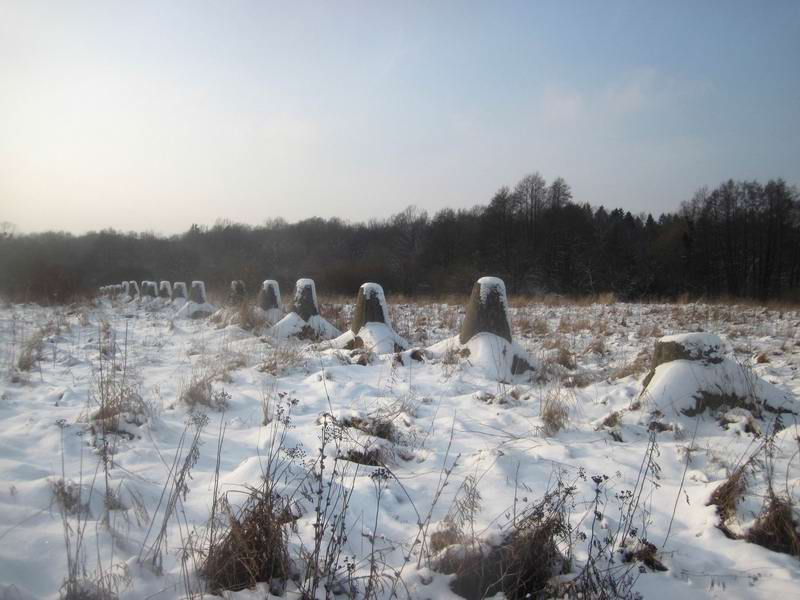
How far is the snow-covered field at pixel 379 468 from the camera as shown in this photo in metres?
1.70

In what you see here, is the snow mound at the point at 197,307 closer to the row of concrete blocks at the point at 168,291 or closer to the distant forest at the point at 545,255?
the row of concrete blocks at the point at 168,291

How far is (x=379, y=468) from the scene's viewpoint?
2.57 metres

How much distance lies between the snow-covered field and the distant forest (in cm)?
2066

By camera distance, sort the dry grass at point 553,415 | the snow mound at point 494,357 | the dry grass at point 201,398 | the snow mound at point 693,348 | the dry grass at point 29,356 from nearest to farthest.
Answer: the dry grass at point 553,415 < the dry grass at point 201,398 < the snow mound at point 693,348 < the dry grass at point 29,356 < the snow mound at point 494,357

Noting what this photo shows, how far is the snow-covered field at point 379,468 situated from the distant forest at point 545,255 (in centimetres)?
2066

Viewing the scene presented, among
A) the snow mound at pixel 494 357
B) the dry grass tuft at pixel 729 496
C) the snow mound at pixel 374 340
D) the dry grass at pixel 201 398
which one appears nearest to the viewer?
the dry grass tuft at pixel 729 496

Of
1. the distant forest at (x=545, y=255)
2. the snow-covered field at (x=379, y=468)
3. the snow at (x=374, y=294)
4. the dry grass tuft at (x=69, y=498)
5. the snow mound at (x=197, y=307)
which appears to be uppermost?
the distant forest at (x=545, y=255)

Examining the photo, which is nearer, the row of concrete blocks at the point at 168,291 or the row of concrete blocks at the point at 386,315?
the row of concrete blocks at the point at 386,315

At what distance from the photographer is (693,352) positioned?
167 inches

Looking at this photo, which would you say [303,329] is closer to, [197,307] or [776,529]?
[197,307]

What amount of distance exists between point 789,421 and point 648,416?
1148 mm

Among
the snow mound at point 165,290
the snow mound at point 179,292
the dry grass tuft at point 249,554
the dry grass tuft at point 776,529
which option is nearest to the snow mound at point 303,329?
the dry grass tuft at point 249,554

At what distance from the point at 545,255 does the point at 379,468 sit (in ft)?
107

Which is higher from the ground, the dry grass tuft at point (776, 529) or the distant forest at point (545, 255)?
the distant forest at point (545, 255)
